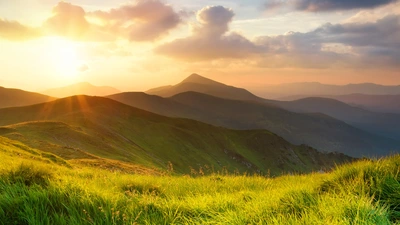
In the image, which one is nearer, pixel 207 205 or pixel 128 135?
pixel 207 205

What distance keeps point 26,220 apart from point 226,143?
194 metres

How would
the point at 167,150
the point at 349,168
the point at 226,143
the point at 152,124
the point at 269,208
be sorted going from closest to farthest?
the point at 269,208 < the point at 349,168 < the point at 167,150 < the point at 152,124 < the point at 226,143

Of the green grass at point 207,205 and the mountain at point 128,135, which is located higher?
the green grass at point 207,205

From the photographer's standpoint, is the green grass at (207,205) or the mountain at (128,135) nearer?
the green grass at (207,205)

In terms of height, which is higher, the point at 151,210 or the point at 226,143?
the point at 151,210

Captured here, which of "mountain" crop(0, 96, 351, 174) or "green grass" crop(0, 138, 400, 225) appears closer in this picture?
"green grass" crop(0, 138, 400, 225)

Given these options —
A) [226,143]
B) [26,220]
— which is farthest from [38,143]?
[226,143]

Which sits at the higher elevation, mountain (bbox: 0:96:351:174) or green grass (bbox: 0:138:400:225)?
green grass (bbox: 0:138:400:225)

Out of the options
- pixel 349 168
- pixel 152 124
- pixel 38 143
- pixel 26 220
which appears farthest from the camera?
pixel 152 124

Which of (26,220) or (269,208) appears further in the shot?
(269,208)

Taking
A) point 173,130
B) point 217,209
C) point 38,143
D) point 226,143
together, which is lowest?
point 226,143

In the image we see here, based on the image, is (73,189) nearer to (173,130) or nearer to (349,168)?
(349,168)

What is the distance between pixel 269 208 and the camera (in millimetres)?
5887

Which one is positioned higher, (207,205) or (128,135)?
(207,205)
